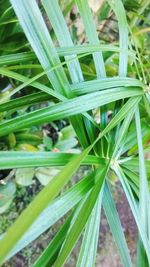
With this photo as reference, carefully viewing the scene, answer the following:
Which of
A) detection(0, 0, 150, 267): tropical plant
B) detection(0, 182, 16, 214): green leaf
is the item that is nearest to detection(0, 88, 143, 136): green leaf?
detection(0, 0, 150, 267): tropical plant

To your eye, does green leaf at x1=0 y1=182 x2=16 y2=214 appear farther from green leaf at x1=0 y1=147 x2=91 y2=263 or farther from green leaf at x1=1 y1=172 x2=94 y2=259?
green leaf at x1=0 y1=147 x2=91 y2=263

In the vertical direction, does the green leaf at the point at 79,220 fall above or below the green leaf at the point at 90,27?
below

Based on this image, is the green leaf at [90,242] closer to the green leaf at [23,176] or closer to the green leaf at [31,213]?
the green leaf at [31,213]

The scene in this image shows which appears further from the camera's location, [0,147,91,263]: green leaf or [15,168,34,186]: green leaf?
[15,168,34,186]: green leaf

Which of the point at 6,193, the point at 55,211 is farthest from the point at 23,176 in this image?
the point at 55,211

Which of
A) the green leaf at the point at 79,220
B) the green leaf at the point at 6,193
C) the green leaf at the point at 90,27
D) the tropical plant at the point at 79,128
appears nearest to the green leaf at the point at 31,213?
the tropical plant at the point at 79,128

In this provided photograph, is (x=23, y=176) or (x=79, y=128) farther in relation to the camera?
(x=23, y=176)

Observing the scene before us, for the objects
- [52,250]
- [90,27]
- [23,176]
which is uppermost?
[90,27]

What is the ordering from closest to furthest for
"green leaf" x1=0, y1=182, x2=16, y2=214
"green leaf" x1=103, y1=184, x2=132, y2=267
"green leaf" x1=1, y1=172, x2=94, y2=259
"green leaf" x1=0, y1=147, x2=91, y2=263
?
"green leaf" x1=0, y1=147, x2=91, y2=263
"green leaf" x1=1, y1=172, x2=94, y2=259
"green leaf" x1=103, y1=184, x2=132, y2=267
"green leaf" x1=0, y1=182, x2=16, y2=214

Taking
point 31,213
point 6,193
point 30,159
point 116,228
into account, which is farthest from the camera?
point 6,193

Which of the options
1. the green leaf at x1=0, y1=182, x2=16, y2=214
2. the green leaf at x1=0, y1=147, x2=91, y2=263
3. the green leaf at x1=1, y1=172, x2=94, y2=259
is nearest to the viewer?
the green leaf at x1=0, y1=147, x2=91, y2=263

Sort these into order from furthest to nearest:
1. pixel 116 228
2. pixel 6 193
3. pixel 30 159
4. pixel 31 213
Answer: pixel 6 193 < pixel 116 228 < pixel 30 159 < pixel 31 213

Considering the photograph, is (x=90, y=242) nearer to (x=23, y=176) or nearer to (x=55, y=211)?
(x=55, y=211)
